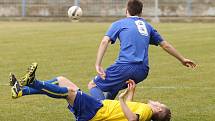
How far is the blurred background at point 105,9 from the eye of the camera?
38.6m

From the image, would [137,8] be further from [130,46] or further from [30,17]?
[30,17]

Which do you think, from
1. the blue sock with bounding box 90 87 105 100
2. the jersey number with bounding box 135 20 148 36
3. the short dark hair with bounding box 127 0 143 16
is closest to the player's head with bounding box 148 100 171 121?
the blue sock with bounding box 90 87 105 100

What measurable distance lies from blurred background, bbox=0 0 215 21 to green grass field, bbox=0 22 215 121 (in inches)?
463

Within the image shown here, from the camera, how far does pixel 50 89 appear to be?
771 cm

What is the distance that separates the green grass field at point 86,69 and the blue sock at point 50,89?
136cm

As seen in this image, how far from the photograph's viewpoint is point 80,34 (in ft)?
84.2

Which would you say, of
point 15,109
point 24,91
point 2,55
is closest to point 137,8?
point 24,91

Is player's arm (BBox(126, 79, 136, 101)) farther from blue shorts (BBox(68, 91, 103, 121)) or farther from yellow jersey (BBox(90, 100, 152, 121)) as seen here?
blue shorts (BBox(68, 91, 103, 121))

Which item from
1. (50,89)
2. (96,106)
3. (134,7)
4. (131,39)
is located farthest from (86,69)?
(50,89)

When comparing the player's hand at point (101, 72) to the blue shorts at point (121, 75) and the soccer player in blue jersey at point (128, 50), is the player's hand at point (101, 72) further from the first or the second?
the blue shorts at point (121, 75)

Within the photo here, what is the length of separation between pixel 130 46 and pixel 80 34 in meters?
17.4

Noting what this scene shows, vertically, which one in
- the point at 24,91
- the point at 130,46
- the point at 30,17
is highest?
the point at 130,46

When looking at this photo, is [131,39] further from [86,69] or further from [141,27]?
[86,69]

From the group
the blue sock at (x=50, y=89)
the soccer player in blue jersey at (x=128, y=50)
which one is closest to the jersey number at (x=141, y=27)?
the soccer player in blue jersey at (x=128, y=50)
